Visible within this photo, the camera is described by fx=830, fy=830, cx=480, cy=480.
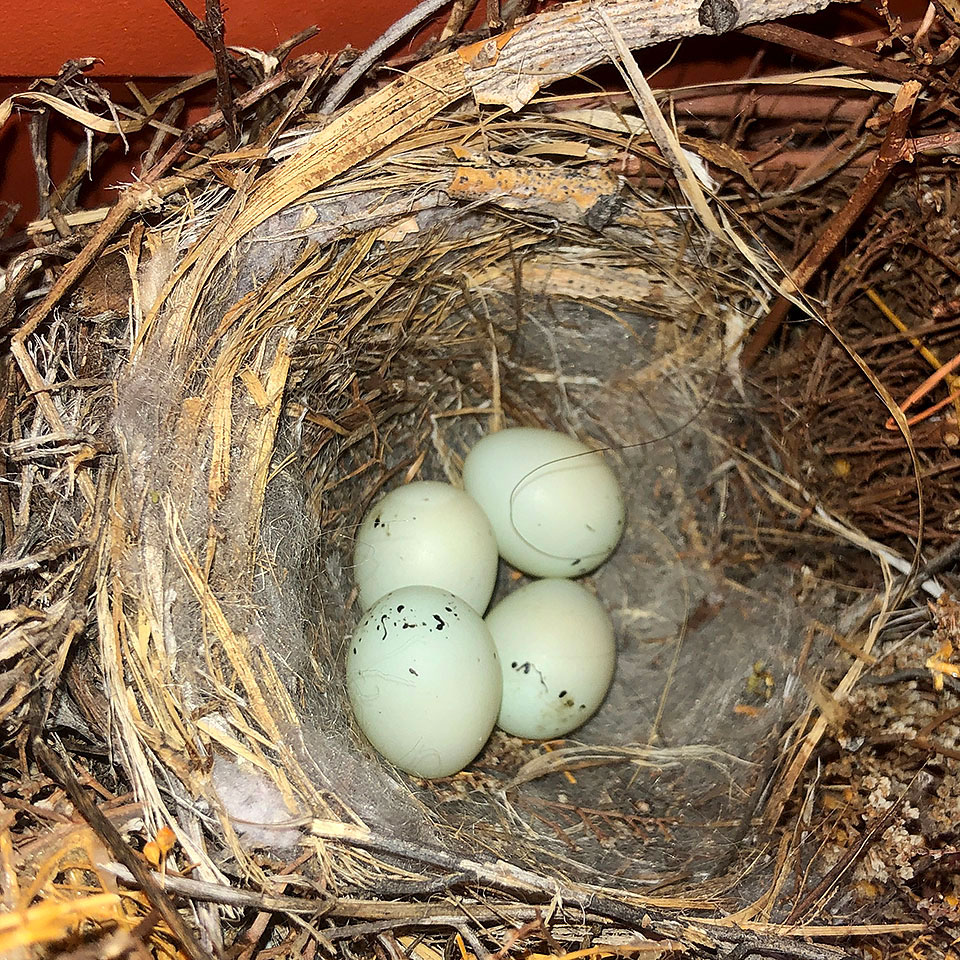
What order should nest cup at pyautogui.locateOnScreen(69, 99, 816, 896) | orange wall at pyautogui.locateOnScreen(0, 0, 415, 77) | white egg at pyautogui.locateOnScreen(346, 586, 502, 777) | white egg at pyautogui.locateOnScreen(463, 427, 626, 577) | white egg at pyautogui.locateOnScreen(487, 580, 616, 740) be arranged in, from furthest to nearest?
white egg at pyautogui.locateOnScreen(463, 427, 626, 577)
white egg at pyautogui.locateOnScreen(487, 580, 616, 740)
white egg at pyautogui.locateOnScreen(346, 586, 502, 777)
nest cup at pyautogui.locateOnScreen(69, 99, 816, 896)
orange wall at pyautogui.locateOnScreen(0, 0, 415, 77)

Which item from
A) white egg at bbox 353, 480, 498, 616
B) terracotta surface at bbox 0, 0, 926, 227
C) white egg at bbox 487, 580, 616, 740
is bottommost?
white egg at bbox 487, 580, 616, 740

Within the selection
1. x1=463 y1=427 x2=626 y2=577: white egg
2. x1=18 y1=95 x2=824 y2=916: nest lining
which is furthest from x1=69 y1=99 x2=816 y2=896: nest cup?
x1=463 y1=427 x2=626 y2=577: white egg

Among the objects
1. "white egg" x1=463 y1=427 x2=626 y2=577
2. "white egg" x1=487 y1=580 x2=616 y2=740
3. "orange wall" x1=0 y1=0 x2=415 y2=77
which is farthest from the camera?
"white egg" x1=463 y1=427 x2=626 y2=577

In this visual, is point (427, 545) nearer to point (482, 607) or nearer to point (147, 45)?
point (482, 607)

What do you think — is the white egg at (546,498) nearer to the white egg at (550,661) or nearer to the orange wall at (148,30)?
the white egg at (550,661)

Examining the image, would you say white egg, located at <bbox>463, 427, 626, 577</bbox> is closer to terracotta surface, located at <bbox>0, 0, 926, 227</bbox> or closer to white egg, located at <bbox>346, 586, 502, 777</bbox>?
white egg, located at <bbox>346, 586, 502, 777</bbox>

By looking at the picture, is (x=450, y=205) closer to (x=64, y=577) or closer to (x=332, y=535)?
(x=332, y=535)

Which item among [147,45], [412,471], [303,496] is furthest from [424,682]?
[147,45]
